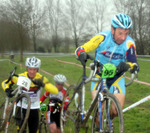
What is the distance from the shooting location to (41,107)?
4.57 metres

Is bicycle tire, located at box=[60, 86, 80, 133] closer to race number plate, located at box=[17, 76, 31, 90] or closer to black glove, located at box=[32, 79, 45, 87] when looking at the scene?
black glove, located at box=[32, 79, 45, 87]

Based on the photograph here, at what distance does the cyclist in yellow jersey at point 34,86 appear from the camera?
4.28 meters

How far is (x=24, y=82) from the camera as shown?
4.11 meters

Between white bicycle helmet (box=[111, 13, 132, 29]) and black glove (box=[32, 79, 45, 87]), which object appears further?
black glove (box=[32, 79, 45, 87])

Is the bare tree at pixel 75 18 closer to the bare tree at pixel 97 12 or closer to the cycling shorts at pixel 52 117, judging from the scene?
the bare tree at pixel 97 12

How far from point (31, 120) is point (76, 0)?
139 ft

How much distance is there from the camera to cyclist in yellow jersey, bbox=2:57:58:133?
428 cm

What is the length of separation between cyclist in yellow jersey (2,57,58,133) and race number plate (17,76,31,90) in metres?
0.16

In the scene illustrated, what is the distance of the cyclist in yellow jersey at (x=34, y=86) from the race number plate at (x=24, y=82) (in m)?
0.16

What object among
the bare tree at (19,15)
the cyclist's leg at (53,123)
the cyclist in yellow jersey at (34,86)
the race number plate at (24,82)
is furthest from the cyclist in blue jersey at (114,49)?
the bare tree at (19,15)

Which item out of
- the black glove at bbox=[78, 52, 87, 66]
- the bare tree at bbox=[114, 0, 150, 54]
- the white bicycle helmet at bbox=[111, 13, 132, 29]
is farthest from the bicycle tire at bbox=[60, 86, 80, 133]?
the bare tree at bbox=[114, 0, 150, 54]

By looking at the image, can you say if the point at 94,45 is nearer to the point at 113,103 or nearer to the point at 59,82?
the point at 113,103

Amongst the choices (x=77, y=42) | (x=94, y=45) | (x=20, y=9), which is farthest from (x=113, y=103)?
(x=77, y=42)

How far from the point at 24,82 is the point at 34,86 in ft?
1.27
